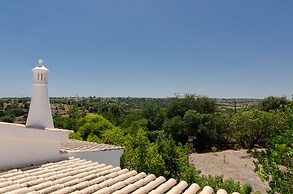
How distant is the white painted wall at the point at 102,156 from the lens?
846cm

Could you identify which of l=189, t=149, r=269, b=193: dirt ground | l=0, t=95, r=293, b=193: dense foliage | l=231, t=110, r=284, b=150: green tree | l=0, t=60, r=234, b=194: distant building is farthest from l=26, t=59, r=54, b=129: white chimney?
l=231, t=110, r=284, b=150: green tree

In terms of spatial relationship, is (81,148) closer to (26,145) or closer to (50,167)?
(26,145)

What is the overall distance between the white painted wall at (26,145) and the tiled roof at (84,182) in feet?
1.67

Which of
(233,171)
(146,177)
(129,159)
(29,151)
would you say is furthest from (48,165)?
(233,171)

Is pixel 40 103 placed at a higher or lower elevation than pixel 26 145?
higher

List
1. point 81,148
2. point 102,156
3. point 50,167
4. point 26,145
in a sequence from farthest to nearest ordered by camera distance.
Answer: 1. point 102,156
2. point 81,148
3. point 26,145
4. point 50,167

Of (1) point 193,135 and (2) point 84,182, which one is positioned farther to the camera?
(1) point 193,135

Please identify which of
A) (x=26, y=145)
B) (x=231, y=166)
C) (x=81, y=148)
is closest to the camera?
(x=26, y=145)

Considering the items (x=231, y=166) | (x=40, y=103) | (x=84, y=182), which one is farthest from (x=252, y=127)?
(x=84, y=182)

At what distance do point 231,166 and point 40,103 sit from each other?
21637mm

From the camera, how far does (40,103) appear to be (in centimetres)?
859

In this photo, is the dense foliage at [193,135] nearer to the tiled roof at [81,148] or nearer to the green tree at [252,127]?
the green tree at [252,127]

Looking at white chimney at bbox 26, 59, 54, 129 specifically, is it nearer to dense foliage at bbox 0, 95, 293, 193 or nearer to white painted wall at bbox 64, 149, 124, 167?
white painted wall at bbox 64, 149, 124, 167

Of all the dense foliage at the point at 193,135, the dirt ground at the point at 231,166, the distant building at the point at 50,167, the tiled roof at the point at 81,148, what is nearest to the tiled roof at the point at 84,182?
the distant building at the point at 50,167
